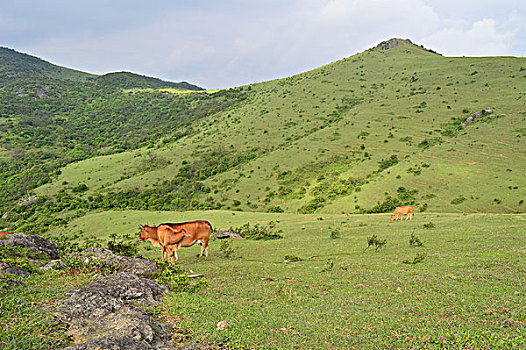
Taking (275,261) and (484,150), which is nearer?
(275,261)

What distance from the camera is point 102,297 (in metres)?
7.34

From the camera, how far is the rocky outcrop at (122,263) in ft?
38.6

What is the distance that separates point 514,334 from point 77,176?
9618cm

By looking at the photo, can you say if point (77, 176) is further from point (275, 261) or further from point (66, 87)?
point (66, 87)

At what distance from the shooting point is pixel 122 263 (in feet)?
40.2

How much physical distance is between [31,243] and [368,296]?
15203mm

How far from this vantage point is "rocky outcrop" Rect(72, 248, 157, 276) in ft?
38.6

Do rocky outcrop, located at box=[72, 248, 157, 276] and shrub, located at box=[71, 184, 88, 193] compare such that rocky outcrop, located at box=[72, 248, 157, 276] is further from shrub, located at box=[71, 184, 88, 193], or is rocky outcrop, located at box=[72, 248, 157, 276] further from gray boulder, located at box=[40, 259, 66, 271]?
shrub, located at box=[71, 184, 88, 193]

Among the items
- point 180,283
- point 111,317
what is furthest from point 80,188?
point 111,317

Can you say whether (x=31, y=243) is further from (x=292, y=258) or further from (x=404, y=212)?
(x=404, y=212)

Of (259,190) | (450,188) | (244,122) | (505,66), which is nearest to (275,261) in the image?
(450,188)

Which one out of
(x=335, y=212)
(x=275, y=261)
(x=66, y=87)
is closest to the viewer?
(x=275, y=261)

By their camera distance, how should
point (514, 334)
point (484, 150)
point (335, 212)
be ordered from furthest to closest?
1. point (484, 150)
2. point (335, 212)
3. point (514, 334)

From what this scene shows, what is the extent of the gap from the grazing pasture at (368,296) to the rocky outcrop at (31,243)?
7.03 metres
